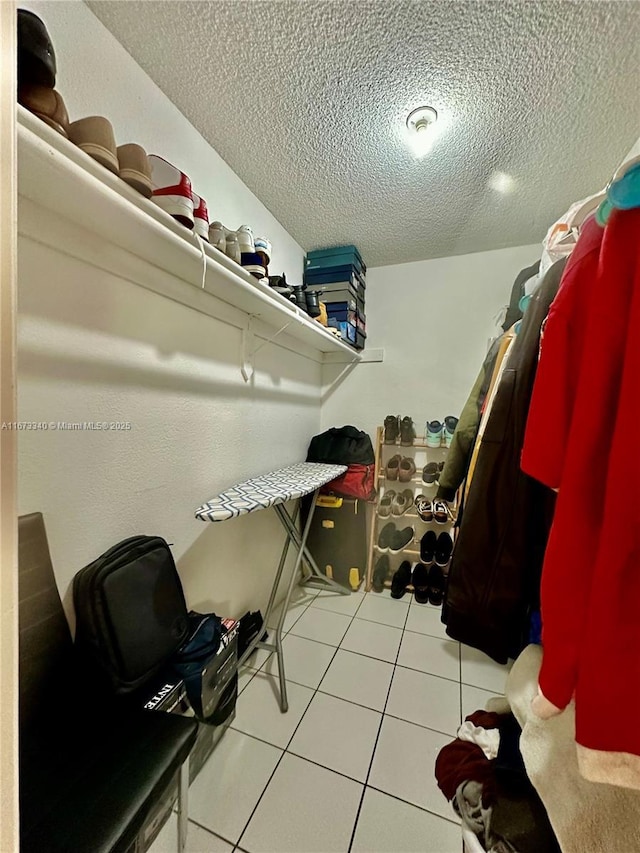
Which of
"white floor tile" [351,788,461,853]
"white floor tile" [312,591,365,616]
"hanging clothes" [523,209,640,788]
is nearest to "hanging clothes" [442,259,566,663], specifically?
"hanging clothes" [523,209,640,788]

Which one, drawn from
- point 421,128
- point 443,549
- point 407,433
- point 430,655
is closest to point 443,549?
point 443,549

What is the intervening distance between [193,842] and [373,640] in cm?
104

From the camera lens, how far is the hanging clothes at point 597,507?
395 millimetres

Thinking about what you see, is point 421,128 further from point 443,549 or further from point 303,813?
point 303,813

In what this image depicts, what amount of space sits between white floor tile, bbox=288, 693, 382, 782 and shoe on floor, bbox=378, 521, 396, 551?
41.0 inches

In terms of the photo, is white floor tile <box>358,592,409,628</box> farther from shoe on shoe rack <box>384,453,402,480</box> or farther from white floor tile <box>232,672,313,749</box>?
shoe on shoe rack <box>384,453,402,480</box>

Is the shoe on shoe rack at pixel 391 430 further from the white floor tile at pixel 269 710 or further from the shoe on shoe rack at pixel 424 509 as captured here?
the white floor tile at pixel 269 710

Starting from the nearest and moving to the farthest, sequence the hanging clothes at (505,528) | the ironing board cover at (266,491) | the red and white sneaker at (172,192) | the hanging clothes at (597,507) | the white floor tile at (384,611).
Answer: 1. the hanging clothes at (597,507)
2. the hanging clothes at (505,528)
3. the red and white sneaker at (172,192)
4. the ironing board cover at (266,491)
5. the white floor tile at (384,611)

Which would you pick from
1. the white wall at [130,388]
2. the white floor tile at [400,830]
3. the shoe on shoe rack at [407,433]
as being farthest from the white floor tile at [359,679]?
the shoe on shoe rack at [407,433]

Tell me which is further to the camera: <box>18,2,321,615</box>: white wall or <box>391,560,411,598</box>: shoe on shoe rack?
<box>391,560,411,598</box>: shoe on shoe rack

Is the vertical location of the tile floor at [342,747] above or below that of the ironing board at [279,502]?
below

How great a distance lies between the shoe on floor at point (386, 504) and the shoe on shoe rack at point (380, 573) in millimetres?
329

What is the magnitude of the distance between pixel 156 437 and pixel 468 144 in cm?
171

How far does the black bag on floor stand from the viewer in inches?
32.0
